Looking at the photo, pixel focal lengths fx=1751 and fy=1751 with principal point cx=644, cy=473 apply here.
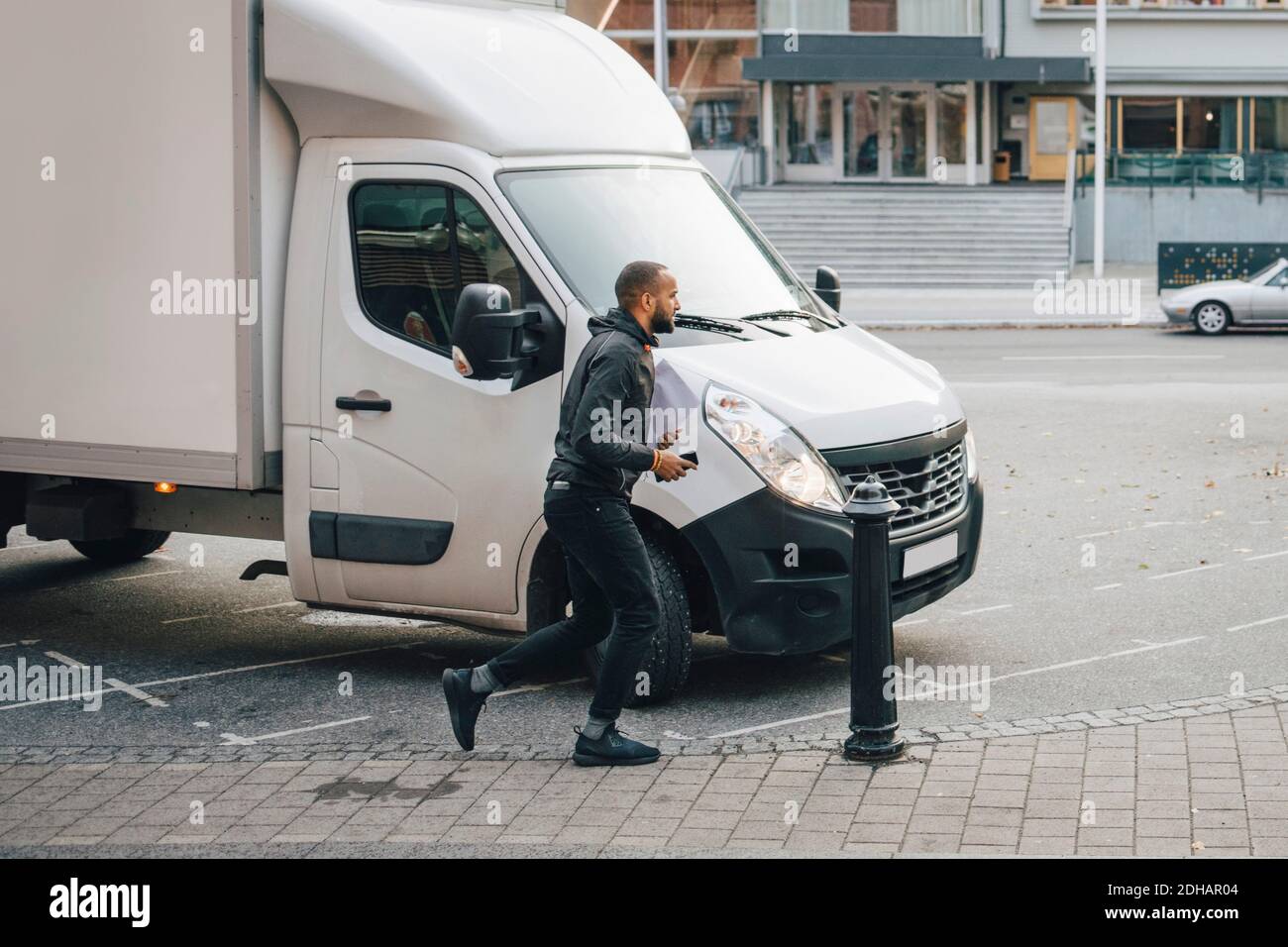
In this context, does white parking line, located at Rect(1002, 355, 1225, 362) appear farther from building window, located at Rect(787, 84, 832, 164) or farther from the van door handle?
building window, located at Rect(787, 84, 832, 164)

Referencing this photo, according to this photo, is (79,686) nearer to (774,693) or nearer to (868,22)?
(774,693)

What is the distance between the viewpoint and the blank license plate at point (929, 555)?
7.11 meters

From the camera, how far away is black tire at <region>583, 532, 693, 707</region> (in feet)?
22.6

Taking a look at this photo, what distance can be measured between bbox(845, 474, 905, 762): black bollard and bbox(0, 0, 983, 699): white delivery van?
556 mm

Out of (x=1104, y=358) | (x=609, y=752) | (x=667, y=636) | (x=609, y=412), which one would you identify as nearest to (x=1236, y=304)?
(x=1104, y=358)

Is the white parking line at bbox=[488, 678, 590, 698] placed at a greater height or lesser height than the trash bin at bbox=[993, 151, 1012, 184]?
lesser

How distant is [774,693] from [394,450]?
1895 millimetres

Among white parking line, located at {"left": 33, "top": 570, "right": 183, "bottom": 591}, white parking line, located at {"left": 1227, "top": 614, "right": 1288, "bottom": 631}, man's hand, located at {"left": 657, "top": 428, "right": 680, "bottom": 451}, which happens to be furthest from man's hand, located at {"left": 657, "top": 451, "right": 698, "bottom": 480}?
white parking line, located at {"left": 33, "top": 570, "right": 183, "bottom": 591}

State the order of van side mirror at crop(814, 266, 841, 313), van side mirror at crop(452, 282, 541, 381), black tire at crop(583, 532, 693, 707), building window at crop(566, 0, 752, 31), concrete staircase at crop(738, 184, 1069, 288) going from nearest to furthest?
van side mirror at crop(452, 282, 541, 381)
black tire at crop(583, 532, 693, 707)
van side mirror at crop(814, 266, 841, 313)
concrete staircase at crop(738, 184, 1069, 288)
building window at crop(566, 0, 752, 31)

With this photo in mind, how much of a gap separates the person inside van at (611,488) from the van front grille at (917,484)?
3.70ft

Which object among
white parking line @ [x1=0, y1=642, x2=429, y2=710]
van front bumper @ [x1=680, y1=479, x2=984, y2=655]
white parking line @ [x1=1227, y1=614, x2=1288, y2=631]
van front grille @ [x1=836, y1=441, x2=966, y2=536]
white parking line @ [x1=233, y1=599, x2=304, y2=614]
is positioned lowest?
white parking line @ [x1=0, y1=642, x2=429, y2=710]

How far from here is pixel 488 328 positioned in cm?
668

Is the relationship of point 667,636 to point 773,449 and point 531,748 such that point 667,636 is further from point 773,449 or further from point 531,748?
point 773,449

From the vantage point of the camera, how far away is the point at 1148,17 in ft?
147
